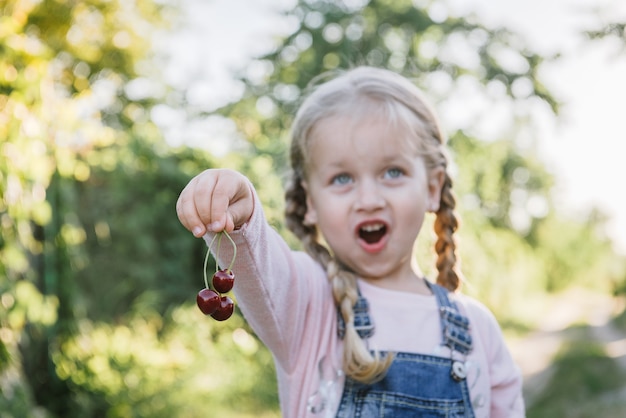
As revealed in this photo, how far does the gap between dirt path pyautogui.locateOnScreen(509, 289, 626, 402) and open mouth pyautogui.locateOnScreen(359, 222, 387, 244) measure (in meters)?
3.74

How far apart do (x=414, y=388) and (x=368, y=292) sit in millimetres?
258

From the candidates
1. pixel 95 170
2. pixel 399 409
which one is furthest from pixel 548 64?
pixel 399 409

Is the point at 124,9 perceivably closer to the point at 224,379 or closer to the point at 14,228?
the point at 224,379

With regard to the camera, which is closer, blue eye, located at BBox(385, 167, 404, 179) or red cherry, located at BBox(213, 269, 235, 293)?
red cherry, located at BBox(213, 269, 235, 293)

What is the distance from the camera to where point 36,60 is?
3.00 m

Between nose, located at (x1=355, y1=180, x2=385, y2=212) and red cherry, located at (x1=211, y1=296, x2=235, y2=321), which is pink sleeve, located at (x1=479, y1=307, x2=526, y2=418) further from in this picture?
red cherry, located at (x1=211, y1=296, x2=235, y2=321)

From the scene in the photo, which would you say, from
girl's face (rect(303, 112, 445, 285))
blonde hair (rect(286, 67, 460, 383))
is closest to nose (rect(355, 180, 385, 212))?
girl's face (rect(303, 112, 445, 285))

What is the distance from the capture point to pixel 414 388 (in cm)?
163

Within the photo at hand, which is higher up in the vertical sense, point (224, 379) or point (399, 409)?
point (224, 379)

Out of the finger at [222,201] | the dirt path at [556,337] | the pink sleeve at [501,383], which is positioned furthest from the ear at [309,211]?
the dirt path at [556,337]

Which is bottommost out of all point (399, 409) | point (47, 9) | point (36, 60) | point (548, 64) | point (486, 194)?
point (399, 409)

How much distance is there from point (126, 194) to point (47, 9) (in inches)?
212

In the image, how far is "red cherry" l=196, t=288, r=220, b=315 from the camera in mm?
1096

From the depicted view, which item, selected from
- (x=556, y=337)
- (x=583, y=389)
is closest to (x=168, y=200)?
(x=583, y=389)
